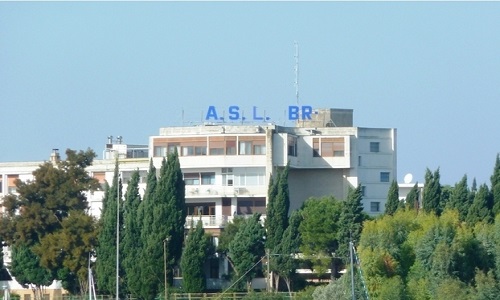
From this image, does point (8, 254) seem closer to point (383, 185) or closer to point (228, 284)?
point (228, 284)

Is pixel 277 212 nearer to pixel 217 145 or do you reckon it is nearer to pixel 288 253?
pixel 288 253

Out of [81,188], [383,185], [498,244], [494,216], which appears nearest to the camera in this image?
[498,244]

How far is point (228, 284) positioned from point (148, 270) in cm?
613

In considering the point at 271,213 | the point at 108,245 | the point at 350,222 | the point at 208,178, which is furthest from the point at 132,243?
the point at 350,222

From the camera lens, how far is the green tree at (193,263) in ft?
221

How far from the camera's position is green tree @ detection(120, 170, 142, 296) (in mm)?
67062

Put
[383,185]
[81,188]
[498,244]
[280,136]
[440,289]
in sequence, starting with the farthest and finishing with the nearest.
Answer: [383,185] < [280,136] < [81,188] < [498,244] < [440,289]

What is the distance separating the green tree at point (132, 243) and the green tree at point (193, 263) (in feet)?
7.96

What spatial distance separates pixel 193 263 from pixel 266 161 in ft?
36.1

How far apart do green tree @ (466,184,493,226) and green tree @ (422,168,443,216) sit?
8.51 ft

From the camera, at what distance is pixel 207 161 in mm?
77062

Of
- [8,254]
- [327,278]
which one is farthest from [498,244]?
[8,254]

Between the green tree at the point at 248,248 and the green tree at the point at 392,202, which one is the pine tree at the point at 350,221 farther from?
the green tree at the point at 248,248

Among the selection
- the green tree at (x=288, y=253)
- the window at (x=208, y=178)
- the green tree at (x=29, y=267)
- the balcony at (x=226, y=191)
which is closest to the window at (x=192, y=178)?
the window at (x=208, y=178)
